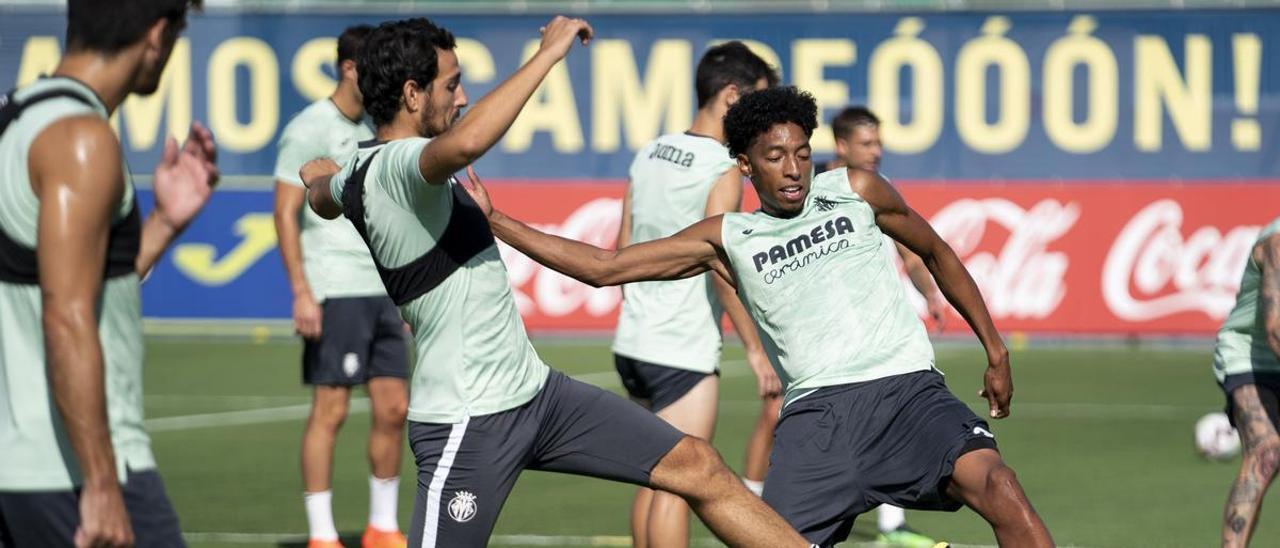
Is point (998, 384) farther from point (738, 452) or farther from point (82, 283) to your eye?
point (738, 452)

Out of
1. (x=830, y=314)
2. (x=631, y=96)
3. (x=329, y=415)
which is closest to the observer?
(x=830, y=314)

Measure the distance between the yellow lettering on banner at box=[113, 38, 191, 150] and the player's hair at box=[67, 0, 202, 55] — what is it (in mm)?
20207

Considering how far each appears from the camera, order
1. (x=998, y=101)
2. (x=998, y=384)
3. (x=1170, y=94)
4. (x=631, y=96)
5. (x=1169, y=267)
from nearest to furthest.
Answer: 1. (x=998, y=384)
2. (x=1169, y=267)
3. (x=1170, y=94)
4. (x=998, y=101)
5. (x=631, y=96)

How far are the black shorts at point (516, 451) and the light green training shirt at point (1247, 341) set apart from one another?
9.80 feet

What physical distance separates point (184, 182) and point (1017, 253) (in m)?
16.6

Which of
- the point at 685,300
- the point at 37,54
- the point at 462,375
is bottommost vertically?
the point at 37,54

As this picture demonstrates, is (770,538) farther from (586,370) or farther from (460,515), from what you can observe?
(586,370)

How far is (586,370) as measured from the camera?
18.4 metres

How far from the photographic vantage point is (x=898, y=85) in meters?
23.4

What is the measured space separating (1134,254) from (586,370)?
6219mm

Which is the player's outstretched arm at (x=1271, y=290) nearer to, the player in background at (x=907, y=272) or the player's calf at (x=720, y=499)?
the player in background at (x=907, y=272)

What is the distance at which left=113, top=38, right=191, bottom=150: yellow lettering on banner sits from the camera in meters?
24.4

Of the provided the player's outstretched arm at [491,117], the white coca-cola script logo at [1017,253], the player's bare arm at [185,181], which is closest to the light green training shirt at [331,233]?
the player's outstretched arm at [491,117]

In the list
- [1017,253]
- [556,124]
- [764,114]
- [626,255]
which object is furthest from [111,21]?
[556,124]
